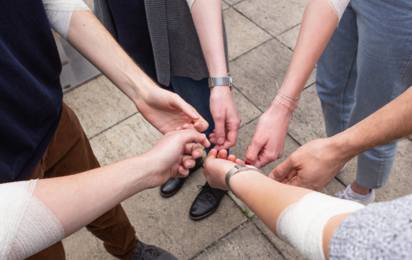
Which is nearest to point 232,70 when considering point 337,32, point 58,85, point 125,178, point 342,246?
point 337,32

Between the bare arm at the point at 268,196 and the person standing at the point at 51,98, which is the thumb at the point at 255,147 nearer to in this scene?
the bare arm at the point at 268,196

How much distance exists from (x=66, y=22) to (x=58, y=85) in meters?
0.43

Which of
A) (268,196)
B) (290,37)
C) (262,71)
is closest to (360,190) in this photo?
(268,196)

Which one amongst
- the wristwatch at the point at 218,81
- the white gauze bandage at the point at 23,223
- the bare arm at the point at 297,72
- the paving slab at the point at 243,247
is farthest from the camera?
the paving slab at the point at 243,247

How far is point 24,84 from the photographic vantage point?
1436 mm

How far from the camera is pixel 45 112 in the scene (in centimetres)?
158

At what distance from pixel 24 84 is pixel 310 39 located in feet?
5.73

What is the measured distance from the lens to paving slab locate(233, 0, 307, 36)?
4.38 m

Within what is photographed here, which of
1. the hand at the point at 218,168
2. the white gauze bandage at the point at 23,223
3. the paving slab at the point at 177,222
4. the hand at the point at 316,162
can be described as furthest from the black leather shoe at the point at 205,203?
the white gauze bandage at the point at 23,223

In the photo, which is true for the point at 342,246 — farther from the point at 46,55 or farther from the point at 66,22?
the point at 66,22

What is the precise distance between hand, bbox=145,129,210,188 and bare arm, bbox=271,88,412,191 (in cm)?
61

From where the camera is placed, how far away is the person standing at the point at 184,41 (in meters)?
1.92

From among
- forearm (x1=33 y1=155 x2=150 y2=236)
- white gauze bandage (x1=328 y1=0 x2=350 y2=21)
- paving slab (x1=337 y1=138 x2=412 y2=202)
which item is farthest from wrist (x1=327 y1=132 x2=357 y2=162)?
paving slab (x1=337 y1=138 x2=412 y2=202)

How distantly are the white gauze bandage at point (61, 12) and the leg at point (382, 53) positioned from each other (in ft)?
6.33
